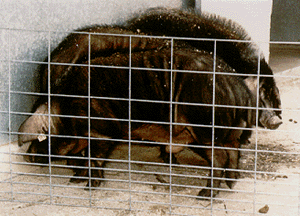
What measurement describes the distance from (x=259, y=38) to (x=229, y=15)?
1.51 feet

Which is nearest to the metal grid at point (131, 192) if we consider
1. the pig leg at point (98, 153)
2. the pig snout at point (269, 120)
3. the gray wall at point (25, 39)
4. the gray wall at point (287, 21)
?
the pig leg at point (98, 153)

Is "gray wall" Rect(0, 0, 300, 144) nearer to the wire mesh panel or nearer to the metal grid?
the wire mesh panel

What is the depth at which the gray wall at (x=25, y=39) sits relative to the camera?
11.2ft

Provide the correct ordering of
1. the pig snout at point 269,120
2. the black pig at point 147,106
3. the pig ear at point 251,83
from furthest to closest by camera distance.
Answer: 1. the pig snout at point 269,120
2. the pig ear at point 251,83
3. the black pig at point 147,106

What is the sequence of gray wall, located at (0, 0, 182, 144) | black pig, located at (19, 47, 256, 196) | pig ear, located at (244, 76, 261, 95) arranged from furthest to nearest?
1. pig ear, located at (244, 76, 261, 95)
2. gray wall, located at (0, 0, 182, 144)
3. black pig, located at (19, 47, 256, 196)

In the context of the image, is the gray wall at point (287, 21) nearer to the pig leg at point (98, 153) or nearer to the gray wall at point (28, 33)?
the gray wall at point (28, 33)

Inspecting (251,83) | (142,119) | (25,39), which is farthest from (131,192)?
(25,39)

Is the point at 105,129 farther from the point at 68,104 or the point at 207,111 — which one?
the point at 207,111

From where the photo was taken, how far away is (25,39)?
3594 mm

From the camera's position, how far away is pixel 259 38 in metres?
5.43

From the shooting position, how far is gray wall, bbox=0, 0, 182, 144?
3.42m

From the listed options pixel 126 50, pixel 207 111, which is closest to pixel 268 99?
pixel 207 111

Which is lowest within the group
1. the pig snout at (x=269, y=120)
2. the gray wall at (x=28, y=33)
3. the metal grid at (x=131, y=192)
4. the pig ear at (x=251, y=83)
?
the metal grid at (x=131, y=192)

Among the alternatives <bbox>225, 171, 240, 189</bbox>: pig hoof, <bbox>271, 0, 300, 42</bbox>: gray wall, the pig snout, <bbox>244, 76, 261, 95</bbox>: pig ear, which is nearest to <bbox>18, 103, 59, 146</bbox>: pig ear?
<bbox>225, 171, 240, 189</bbox>: pig hoof
